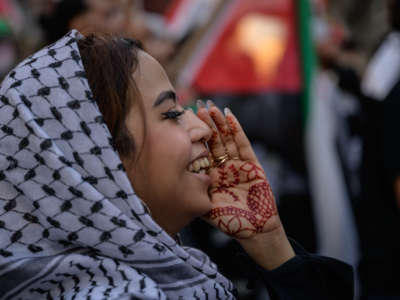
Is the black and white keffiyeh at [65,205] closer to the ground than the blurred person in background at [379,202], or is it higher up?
higher up

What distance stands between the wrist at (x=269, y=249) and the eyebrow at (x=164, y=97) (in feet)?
1.60

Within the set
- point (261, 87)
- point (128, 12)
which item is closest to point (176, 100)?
point (128, 12)

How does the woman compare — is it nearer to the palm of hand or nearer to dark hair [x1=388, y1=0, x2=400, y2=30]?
the palm of hand

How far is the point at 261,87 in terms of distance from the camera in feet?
12.6

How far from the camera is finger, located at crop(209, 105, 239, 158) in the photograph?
6.07 feet

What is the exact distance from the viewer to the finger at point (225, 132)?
1849 mm

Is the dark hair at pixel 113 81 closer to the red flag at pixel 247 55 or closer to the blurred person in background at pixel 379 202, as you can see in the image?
the blurred person in background at pixel 379 202

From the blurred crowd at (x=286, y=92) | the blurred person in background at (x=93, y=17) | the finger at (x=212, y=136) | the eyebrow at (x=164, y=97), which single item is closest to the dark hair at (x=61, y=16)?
the blurred person in background at (x=93, y=17)

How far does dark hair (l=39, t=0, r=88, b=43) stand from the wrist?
5.54ft

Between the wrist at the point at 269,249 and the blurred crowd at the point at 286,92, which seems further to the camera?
the blurred crowd at the point at 286,92

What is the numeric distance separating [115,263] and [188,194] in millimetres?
292

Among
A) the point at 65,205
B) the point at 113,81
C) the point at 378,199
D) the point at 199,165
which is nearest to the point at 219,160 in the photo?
the point at 199,165

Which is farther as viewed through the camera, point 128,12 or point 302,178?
point 302,178

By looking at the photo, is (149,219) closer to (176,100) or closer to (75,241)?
(75,241)
